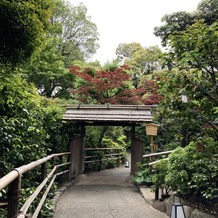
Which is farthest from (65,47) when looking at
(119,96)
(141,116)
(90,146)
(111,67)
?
(141,116)

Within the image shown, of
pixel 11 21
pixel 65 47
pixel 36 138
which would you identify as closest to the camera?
pixel 11 21

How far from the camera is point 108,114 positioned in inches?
321

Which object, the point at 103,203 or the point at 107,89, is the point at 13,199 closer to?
the point at 103,203

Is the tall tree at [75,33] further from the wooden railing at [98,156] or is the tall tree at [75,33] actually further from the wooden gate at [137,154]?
the wooden gate at [137,154]

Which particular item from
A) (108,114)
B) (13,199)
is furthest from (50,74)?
(13,199)

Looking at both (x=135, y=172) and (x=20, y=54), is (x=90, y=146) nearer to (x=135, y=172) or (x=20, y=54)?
(x=135, y=172)

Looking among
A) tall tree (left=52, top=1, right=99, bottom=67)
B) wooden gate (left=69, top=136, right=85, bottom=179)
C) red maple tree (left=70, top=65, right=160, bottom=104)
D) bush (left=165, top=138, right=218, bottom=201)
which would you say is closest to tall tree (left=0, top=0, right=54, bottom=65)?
bush (left=165, top=138, right=218, bottom=201)

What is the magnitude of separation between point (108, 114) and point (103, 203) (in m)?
3.24

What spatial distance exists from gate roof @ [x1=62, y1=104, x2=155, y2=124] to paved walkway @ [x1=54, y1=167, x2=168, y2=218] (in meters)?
1.89

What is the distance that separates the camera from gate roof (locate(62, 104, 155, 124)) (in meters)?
7.86

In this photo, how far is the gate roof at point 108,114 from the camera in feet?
25.8

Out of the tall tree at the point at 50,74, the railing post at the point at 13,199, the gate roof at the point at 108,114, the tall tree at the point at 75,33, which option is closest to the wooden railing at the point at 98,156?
the gate roof at the point at 108,114

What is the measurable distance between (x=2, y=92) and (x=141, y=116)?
5.20 meters

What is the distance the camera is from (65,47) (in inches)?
783
